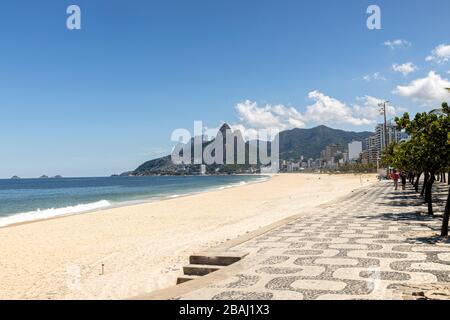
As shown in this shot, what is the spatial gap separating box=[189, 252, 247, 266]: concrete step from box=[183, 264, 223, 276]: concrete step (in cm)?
12

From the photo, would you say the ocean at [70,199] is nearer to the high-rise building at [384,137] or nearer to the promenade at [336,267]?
the promenade at [336,267]

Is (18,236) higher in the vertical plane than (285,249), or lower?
lower

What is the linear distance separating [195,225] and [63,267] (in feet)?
27.6

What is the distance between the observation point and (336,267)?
6.82 metres

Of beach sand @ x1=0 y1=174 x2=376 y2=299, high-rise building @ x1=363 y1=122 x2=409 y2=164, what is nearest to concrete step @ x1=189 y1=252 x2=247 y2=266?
beach sand @ x1=0 y1=174 x2=376 y2=299

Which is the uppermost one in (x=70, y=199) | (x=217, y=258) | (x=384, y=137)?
(x=384, y=137)

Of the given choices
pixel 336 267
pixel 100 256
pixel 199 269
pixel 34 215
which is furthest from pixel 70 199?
pixel 336 267

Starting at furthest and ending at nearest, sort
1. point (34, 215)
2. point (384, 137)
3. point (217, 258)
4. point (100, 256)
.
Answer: point (384, 137), point (34, 215), point (100, 256), point (217, 258)

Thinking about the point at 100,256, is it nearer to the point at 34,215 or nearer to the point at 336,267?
the point at 336,267

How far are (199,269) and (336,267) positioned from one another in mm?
2601

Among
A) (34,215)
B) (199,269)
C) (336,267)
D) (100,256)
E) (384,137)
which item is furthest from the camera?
(384,137)
